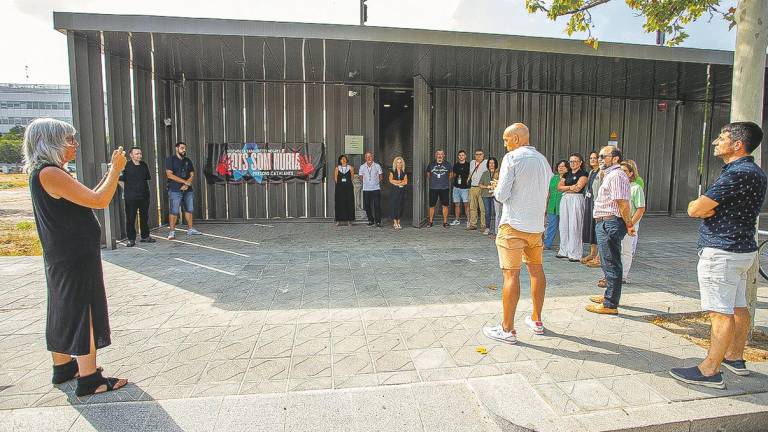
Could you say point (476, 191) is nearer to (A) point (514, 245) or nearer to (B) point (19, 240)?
(A) point (514, 245)

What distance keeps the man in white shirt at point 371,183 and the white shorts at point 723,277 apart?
8.28 metres

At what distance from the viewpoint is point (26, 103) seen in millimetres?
89625

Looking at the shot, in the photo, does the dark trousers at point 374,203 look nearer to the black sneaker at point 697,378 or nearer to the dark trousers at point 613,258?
the dark trousers at point 613,258

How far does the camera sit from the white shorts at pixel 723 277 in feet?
10.3

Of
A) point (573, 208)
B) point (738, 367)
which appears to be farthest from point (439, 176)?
point (738, 367)

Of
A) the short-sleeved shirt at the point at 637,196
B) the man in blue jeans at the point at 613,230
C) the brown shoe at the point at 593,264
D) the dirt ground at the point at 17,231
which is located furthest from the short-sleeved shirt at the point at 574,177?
the dirt ground at the point at 17,231

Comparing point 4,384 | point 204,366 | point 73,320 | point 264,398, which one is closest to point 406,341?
point 264,398

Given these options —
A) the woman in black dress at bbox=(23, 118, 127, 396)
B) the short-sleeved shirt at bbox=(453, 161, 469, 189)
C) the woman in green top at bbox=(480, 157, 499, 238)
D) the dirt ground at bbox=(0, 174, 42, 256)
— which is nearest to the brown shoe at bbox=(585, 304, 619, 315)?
the woman in black dress at bbox=(23, 118, 127, 396)

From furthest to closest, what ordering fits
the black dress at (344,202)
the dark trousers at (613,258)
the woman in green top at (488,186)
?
the black dress at (344,202)
the woman in green top at (488,186)
the dark trousers at (613,258)

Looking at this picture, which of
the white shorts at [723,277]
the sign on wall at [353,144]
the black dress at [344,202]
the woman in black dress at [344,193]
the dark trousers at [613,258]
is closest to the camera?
the white shorts at [723,277]

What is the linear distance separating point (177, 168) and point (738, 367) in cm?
952

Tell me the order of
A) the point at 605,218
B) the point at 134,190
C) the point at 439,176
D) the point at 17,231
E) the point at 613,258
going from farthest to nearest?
the point at 439,176, the point at 17,231, the point at 134,190, the point at 605,218, the point at 613,258

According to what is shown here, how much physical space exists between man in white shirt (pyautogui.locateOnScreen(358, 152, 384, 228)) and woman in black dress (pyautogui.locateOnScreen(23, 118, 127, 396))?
8.19m

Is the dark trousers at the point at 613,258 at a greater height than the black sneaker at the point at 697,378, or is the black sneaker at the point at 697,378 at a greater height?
the dark trousers at the point at 613,258
